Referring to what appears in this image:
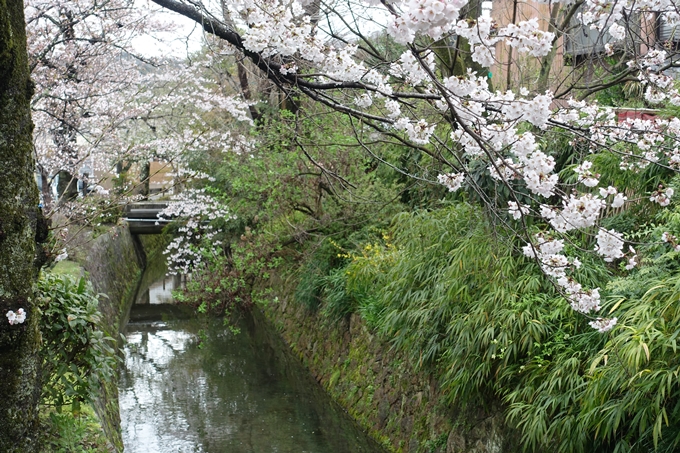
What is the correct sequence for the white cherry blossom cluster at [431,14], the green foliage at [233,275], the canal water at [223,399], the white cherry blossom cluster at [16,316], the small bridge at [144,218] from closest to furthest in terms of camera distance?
1. the white cherry blossom cluster at [431,14]
2. the white cherry blossom cluster at [16,316]
3. the canal water at [223,399]
4. the green foliage at [233,275]
5. the small bridge at [144,218]

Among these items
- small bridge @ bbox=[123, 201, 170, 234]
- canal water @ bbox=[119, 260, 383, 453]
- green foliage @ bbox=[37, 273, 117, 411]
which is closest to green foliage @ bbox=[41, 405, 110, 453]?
green foliage @ bbox=[37, 273, 117, 411]

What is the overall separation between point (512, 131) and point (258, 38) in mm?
1585

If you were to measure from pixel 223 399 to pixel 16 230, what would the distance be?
6.29 meters

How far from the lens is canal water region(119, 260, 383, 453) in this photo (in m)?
7.82

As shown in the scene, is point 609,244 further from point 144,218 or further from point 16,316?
point 144,218

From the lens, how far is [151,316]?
52.0 feet

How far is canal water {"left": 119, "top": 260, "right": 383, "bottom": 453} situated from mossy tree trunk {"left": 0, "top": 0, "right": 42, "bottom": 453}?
12.9 ft

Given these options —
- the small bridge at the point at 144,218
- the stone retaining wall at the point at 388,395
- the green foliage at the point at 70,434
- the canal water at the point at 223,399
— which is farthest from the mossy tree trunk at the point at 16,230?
the small bridge at the point at 144,218

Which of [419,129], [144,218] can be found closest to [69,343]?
[419,129]

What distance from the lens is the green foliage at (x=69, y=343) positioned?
15.8ft

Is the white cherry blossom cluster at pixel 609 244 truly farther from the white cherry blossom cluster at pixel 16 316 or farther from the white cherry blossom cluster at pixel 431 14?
the white cherry blossom cluster at pixel 16 316

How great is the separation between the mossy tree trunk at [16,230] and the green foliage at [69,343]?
2.91 feet

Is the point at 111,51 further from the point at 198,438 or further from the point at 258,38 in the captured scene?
the point at 258,38

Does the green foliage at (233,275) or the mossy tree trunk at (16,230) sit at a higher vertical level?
the mossy tree trunk at (16,230)
